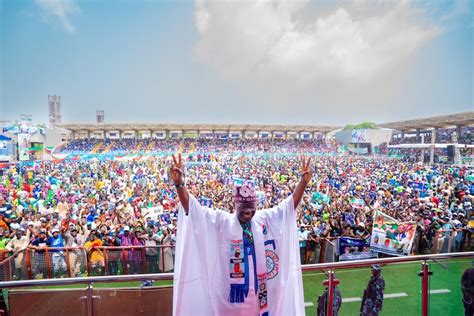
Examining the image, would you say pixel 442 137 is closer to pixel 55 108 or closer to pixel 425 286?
pixel 425 286

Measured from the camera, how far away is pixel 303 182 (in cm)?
217

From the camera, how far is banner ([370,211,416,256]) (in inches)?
265

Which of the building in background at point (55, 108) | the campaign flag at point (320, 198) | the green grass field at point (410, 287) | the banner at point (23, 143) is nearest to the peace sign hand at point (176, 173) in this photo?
the green grass field at point (410, 287)

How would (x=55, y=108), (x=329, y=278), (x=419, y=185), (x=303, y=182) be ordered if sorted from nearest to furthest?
(x=303, y=182)
(x=329, y=278)
(x=419, y=185)
(x=55, y=108)

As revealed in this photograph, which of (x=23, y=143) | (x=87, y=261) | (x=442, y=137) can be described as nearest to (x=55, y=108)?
(x=23, y=143)

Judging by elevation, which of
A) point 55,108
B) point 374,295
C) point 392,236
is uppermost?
point 55,108

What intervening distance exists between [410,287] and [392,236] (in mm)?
4376

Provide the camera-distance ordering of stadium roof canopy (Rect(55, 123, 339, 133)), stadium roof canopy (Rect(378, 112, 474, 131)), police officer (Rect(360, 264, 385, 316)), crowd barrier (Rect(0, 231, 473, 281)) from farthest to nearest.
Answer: stadium roof canopy (Rect(55, 123, 339, 133)) < stadium roof canopy (Rect(378, 112, 474, 131)) < crowd barrier (Rect(0, 231, 473, 281)) < police officer (Rect(360, 264, 385, 316))

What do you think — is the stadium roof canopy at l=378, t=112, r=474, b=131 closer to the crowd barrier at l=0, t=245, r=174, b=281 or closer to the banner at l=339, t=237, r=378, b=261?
the banner at l=339, t=237, r=378, b=261

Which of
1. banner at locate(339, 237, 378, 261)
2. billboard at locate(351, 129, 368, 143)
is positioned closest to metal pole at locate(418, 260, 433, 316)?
banner at locate(339, 237, 378, 261)

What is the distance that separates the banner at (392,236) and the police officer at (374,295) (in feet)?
14.7

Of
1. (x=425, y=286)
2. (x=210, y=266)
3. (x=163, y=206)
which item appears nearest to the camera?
(x=210, y=266)

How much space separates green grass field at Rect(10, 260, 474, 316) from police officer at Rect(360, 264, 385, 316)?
49mm

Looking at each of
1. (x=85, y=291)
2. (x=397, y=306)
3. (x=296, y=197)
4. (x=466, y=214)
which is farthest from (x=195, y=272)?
(x=466, y=214)
